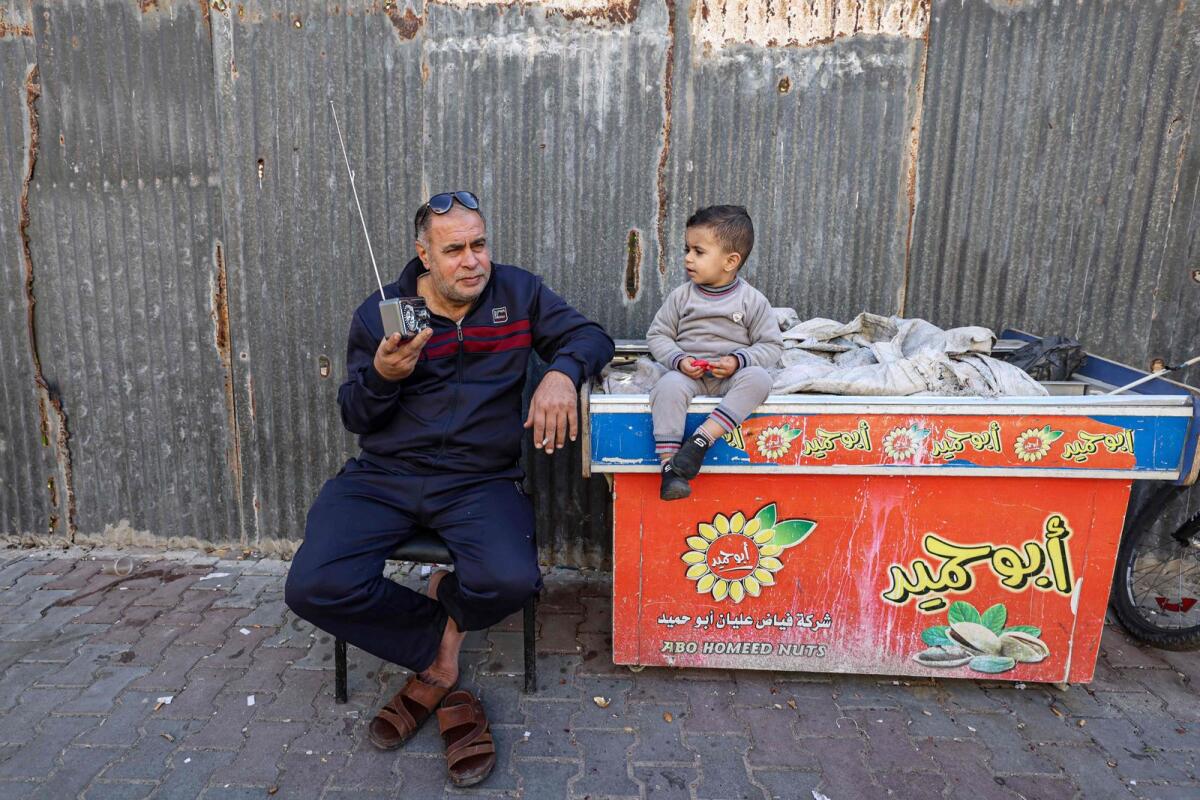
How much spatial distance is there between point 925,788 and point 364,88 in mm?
3681

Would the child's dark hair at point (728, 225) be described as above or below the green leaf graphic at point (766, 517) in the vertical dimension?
above

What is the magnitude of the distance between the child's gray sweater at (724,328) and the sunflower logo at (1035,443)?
0.86 metres

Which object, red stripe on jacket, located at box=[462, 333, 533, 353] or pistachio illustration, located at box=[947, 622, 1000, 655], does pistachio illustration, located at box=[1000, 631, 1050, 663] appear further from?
red stripe on jacket, located at box=[462, 333, 533, 353]

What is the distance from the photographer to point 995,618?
266 cm

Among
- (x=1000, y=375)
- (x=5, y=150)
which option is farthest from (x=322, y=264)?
(x=1000, y=375)

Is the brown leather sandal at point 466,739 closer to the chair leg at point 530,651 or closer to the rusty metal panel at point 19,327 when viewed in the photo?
the chair leg at point 530,651

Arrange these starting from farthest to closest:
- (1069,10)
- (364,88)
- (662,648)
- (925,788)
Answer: (364,88), (1069,10), (662,648), (925,788)

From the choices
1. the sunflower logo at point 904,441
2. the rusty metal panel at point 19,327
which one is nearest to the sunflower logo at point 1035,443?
the sunflower logo at point 904,441

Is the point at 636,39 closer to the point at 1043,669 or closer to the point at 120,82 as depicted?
the point at 120,82

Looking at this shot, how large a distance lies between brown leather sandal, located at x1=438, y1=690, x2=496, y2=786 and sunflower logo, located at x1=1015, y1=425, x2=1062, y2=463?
2035 mm

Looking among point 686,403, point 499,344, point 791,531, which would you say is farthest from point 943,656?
point 499,344

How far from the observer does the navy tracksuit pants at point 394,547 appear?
2490mm

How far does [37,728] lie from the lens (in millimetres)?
2604

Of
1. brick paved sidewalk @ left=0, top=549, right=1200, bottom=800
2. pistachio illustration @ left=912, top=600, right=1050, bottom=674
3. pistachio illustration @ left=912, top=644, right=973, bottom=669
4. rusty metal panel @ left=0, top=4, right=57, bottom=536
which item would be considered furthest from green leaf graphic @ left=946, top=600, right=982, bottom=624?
rusty metal panel @ left=0, top=4, right=57, bottom=536
